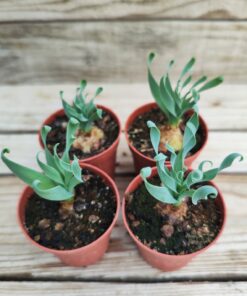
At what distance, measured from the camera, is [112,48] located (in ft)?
3.22

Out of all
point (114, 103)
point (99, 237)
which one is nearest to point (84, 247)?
point (99, 237)

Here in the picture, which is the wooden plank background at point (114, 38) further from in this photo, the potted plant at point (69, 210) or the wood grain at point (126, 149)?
the potted plant at point (69, 210)

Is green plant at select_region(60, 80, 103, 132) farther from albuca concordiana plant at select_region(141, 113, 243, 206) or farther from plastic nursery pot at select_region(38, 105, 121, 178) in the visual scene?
albuca concordiana plant at select_region(141, 113, 243, 206)

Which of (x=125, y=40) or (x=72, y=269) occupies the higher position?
(x=125, y=40)

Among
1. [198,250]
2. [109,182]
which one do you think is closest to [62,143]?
[109,182]

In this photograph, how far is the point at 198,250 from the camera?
1.98 feet

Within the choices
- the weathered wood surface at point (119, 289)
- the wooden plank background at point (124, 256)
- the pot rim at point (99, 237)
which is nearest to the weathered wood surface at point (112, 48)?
the wooden plank background at point (124, 256)

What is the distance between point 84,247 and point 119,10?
1.97ft

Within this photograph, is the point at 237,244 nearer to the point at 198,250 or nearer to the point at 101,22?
the point at 198,250

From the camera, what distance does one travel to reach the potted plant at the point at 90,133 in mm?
734

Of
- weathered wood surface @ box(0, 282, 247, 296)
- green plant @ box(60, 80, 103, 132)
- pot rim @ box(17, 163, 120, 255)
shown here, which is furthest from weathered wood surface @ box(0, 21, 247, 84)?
weathered wood surface @ box(0, 282, 247, 296)

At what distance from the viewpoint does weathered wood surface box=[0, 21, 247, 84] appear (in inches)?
36.5

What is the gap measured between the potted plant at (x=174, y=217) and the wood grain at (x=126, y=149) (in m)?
0.20

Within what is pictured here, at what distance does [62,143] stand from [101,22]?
0.36 meters
